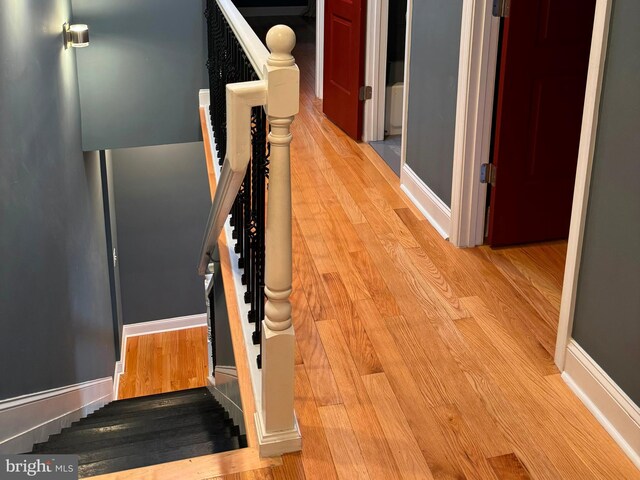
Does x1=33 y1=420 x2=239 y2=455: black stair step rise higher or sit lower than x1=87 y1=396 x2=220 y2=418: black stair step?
higher

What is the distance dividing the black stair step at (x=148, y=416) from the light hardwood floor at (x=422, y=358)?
1.27 m

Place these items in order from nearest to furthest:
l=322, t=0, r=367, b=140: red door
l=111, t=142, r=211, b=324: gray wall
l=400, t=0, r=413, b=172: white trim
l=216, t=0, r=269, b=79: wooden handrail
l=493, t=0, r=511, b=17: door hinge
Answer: l=216, t=0, r=269, b=79: wooden handrail < l=493, t=0, r=511, b=17: door hinge < l=400, t=0, r=413, b=172: white trim < l=322, t=0, r=367, b=140: red door < l=111, t=142, r=211, b=324: gray wall

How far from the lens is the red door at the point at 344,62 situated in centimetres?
516

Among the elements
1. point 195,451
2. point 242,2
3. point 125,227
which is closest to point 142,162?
point 125,227

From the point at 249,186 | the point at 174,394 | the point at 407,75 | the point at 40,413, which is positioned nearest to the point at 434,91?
the point at 407,75

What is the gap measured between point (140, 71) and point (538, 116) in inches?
127

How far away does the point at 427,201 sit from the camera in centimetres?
411

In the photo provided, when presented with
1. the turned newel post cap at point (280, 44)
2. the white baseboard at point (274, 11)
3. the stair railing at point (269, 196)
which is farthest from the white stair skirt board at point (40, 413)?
the white baseboard at point (274, 11)

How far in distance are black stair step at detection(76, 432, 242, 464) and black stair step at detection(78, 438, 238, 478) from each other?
0.17 ft

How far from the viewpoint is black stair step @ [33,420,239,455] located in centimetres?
350

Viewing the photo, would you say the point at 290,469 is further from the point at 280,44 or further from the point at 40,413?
the point at 40,413

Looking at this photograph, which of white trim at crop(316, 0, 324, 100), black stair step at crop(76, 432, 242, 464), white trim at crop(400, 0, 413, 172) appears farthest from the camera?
white trim at crop(316, 0, 324, 100)

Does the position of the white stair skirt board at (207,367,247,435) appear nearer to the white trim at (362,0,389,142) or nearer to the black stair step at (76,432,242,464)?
the black stair step at (76,432,242,464)

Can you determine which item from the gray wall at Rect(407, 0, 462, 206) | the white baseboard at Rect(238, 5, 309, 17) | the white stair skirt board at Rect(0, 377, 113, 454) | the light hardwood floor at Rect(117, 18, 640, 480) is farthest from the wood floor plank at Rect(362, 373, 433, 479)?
the white baseboard at Rect(238, 5, 309, 17)
